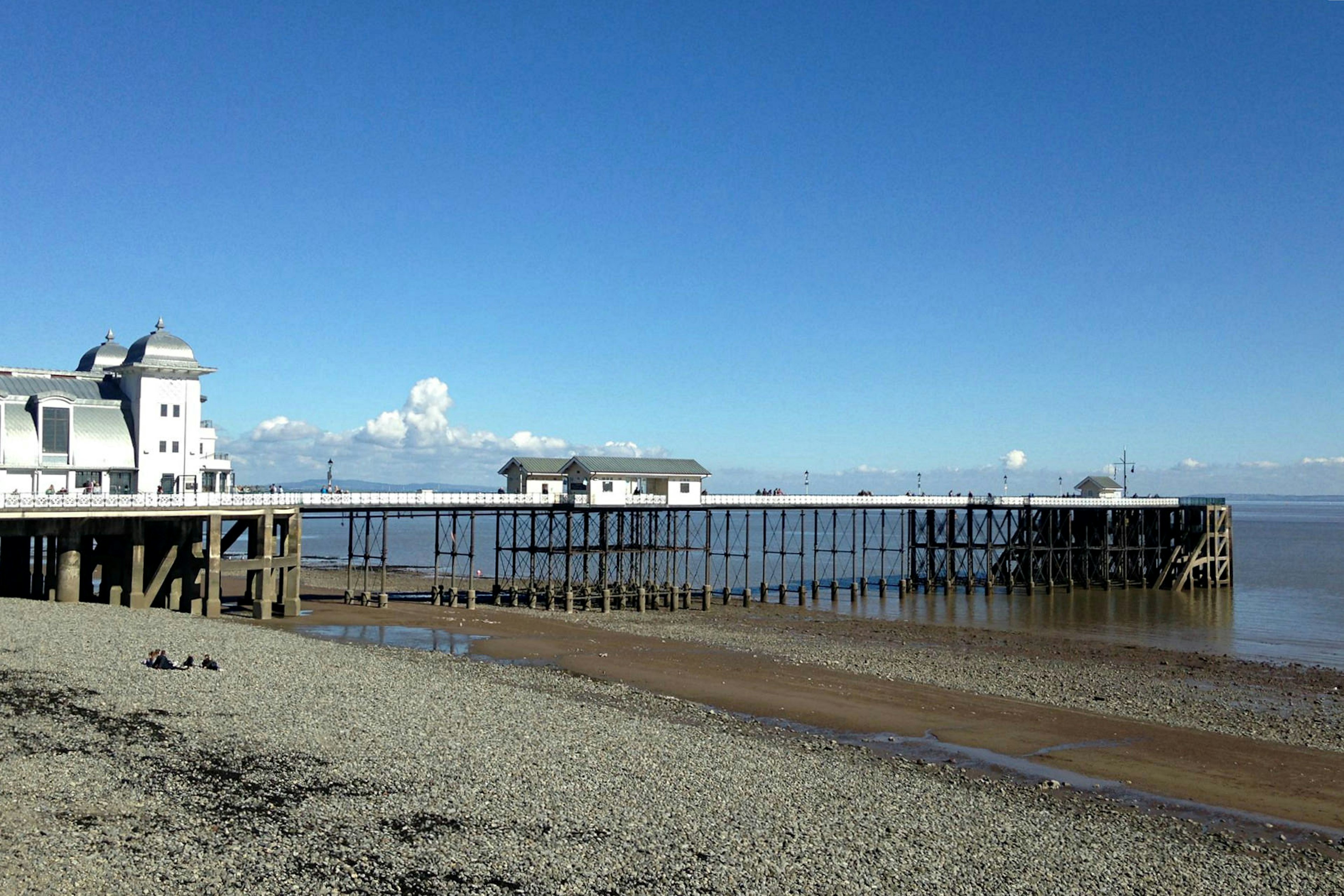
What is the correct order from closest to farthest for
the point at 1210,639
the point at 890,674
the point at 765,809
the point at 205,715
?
the point at 765,809
the point at 205,715
the point at 890,674
the point at 1210,639

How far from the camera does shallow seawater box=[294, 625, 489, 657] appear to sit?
112 ft

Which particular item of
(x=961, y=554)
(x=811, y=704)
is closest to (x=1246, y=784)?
(x=811, y=704)

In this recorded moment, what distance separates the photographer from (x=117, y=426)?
40375 millimetres

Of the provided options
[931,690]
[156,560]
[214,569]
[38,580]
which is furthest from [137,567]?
[931,690]

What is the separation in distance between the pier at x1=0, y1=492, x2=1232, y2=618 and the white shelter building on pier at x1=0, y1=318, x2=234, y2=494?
2.44 m

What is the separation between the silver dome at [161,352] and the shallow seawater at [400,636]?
473 inches

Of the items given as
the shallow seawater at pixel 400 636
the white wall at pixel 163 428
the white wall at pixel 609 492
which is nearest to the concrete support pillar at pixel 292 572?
the shallow seawater at pixel 400 636

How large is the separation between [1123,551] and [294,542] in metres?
51.9

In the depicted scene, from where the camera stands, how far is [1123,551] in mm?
66938

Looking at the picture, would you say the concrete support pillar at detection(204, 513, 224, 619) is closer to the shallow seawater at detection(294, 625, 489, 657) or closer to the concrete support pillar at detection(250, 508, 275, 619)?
the concrete support pillar at detection(250, 508, 275, 619)

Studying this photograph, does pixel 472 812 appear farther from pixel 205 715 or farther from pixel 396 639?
pixel 396 639

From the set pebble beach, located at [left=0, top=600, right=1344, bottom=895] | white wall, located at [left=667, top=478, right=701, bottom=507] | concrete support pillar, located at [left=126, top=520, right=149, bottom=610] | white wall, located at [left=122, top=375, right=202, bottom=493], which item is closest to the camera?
pebble beach, located at [left=0, top=600, right=1344, bottom=895]

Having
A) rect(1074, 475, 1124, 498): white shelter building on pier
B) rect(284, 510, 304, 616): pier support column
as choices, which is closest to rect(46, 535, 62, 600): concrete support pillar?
rect(284, 510, 304, 616): pier support column

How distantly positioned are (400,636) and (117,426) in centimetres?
1465
